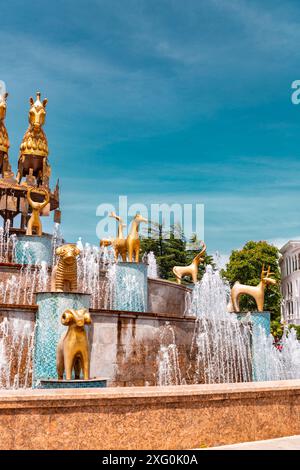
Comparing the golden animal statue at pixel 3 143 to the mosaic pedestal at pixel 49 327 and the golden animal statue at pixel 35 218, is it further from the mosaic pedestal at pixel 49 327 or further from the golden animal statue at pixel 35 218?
the mosaic pedestal at pixel 49 327

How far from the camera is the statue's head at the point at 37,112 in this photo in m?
26.3

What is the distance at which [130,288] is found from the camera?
16.8 metres

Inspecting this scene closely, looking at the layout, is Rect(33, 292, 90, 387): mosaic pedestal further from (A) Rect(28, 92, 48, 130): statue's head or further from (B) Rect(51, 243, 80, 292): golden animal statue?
(A) Rect(28, 92, 48, 130): statue's head

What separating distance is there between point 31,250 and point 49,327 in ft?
26.1

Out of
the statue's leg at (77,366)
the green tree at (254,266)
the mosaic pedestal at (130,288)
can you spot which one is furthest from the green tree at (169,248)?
the statue's leg at (77,366)

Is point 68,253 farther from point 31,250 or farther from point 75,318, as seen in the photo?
point 31,250

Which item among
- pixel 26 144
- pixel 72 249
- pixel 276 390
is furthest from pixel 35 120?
pixel 276 390

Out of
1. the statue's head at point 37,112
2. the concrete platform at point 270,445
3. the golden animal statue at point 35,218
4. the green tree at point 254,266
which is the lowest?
the concrete platform at point 270,445

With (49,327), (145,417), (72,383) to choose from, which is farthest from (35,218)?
(145,417)

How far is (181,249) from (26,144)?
984 inches
